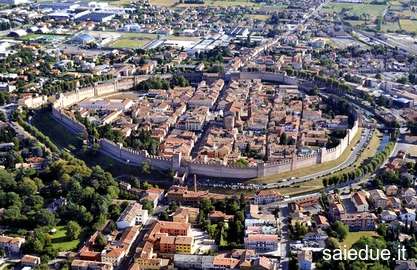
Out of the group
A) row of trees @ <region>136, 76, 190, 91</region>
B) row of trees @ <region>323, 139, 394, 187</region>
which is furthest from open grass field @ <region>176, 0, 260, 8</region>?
row of trees @ <region>323, 139, 394, 187</region>

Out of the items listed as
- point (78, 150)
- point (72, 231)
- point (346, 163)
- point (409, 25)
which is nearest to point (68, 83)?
point (78, 150)

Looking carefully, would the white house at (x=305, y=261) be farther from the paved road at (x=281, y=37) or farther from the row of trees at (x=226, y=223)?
the paved road at (x=281, y=37)

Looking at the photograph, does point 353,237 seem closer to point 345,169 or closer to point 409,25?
point 345,169

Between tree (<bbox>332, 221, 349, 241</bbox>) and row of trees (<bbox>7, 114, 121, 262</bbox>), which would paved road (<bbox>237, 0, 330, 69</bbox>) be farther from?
tree (<bbox>332, 221, 349, 241</bbox>)

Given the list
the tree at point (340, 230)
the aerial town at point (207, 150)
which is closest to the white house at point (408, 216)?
the aerial town at point (207, 150)

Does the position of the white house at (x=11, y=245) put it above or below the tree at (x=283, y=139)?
below
